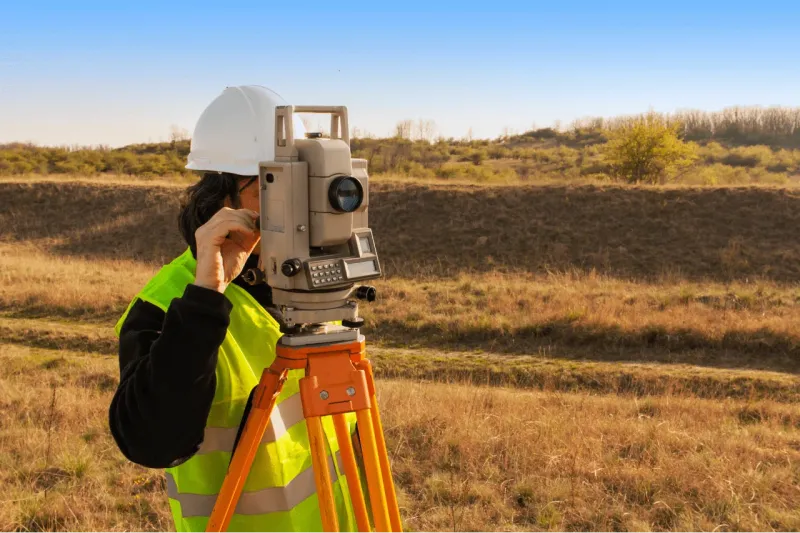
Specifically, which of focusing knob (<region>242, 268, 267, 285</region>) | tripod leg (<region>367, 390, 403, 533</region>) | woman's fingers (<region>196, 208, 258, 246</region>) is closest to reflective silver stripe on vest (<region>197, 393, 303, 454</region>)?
tripod leg (<region>367, 390, 403, 533</region>)

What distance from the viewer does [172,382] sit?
138 centimetres

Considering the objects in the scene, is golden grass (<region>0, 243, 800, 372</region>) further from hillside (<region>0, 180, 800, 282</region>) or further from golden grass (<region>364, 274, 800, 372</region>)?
hillside (<region>0, 180, 800, 282</region>)

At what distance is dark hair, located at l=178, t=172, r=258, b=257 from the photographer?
1.84 meters

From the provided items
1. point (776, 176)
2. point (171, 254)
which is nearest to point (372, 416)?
point (171, 254)

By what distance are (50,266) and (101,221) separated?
24.4 ft

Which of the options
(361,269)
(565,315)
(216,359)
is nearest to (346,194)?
(361,269)

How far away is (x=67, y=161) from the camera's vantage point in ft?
130

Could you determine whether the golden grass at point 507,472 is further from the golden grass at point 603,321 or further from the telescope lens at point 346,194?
the golden grass at point 603,321

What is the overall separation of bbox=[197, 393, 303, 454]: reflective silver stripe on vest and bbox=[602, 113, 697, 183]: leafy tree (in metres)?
26.0

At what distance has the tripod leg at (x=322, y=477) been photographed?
1.58m

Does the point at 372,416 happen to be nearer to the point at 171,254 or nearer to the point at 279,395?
the point at 279,395

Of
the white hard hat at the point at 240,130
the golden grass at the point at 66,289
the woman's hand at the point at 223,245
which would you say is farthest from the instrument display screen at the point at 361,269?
the golden grass at the point at 66,289

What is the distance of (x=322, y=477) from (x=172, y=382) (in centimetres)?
43

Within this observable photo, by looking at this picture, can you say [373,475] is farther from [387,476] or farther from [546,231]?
[546,231]
